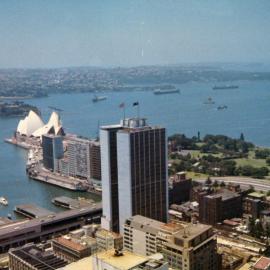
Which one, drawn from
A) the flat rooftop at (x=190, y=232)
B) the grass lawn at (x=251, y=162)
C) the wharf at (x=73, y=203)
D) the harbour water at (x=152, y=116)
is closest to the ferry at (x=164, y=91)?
the harbour water at (x=152, y=116)

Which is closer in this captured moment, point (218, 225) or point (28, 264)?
point (28, 264)

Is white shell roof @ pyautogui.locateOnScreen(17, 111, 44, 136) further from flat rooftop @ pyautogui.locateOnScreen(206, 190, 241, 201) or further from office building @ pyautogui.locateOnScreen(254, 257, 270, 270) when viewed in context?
office building @ pyautogui.locateOnScreen(254, 257, 270, 270)

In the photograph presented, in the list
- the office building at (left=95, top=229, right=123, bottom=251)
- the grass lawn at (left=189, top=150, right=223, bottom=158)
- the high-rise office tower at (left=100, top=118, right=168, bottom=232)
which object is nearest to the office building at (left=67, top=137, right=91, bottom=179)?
the grass lawn at (left=189, top=150, right=223, bottom=158)

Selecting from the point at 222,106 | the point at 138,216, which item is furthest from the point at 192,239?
the point at 222,106

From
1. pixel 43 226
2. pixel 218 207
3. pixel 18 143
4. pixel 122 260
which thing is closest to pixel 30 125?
pixel 18 143

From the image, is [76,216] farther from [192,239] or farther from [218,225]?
[192,239]

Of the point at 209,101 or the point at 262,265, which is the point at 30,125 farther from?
the point at 262,265

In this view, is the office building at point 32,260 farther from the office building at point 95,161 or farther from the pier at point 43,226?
the office building at point 95,161
